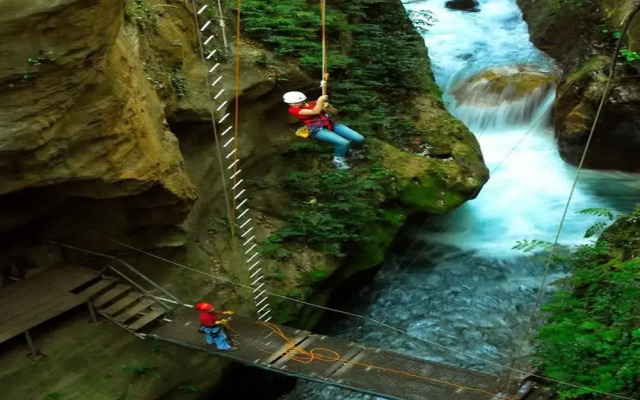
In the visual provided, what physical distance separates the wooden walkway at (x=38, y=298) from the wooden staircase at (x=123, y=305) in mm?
151

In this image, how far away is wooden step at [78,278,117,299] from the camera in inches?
305

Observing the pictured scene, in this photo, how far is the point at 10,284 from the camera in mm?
7918

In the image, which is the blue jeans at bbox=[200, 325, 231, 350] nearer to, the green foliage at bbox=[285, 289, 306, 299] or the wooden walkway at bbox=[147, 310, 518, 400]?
the wooden walkway at bbox=[147, 310, 518, 400]

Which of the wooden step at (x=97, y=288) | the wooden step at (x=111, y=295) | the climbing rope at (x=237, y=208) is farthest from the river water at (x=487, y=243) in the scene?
the wooden step at (x=97, y=288)

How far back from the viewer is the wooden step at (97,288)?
774 centimetres

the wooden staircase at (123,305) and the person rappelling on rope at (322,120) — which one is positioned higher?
the person rappelling on rope at (322,120)

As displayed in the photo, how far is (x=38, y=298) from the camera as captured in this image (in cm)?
760

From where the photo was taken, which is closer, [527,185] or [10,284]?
[10,284]

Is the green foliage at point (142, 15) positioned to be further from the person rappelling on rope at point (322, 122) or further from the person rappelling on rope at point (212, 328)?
the person rappelling on rope at point (212, 328)

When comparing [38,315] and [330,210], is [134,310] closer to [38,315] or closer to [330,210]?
[38,315]

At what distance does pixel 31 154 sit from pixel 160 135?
178cm

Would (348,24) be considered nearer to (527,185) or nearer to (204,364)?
(527,185)

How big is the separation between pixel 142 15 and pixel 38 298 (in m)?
3.89

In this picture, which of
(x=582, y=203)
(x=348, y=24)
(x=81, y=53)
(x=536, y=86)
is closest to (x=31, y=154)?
(x=81, y=53)
